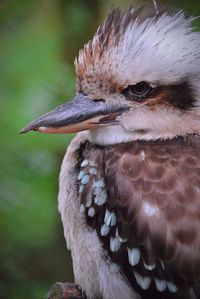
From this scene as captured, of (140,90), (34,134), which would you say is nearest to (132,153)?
(140,90)

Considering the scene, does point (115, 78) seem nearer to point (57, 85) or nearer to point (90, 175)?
point (90, 175)

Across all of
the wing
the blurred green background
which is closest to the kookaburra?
the wing

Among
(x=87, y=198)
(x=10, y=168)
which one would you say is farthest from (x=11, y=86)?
(x=87, y=198)

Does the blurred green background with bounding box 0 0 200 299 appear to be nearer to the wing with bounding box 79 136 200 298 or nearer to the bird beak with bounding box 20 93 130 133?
the bird beak with bounding box 20 93 130 133

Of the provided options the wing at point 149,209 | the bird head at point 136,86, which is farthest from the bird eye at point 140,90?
the wing at point 149,209

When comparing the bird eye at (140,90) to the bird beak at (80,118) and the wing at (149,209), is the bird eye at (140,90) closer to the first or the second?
the bird beak at (80,118)

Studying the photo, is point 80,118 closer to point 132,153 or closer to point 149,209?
point 132,153
